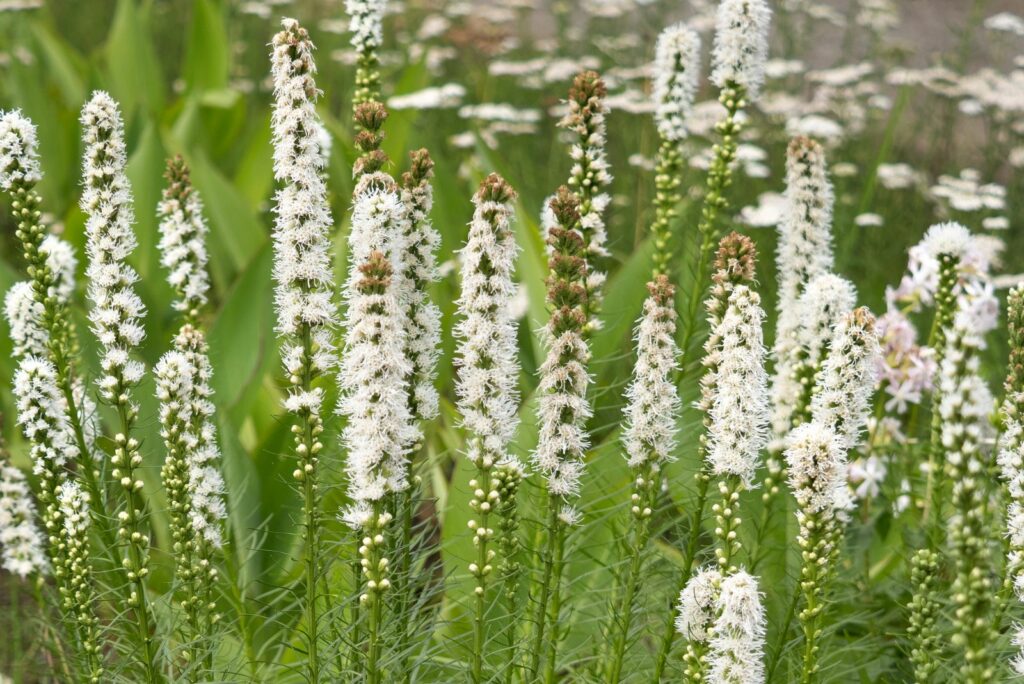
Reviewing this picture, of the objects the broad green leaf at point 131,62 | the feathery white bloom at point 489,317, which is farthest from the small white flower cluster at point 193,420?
the broad green leaf at point 131,62

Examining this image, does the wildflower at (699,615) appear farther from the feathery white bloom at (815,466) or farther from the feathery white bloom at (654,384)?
the feathery white bloom at (654,384)

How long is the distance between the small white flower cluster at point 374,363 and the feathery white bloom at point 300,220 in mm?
94

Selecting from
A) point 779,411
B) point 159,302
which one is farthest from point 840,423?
point 159,302

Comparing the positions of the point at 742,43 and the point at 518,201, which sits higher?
the point at 742,43

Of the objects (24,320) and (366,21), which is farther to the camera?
(366,21)

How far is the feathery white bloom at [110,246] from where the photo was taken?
8.60ft

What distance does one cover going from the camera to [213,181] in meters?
6.57

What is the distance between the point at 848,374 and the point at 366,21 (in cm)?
175

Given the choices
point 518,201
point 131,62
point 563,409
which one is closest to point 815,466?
point 563,409

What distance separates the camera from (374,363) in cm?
221

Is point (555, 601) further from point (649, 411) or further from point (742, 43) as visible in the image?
point (742, 43)

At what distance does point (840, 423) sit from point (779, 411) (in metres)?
0.67

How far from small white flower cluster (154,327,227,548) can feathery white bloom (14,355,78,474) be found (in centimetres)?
24

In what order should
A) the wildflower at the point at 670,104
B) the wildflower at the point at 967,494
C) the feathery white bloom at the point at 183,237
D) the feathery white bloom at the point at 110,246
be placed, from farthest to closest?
the wildflower at the point at 670,104 → the feathery white bloom at the point at 183,237 → the feathery white bloom at the point at 110,246 → the wildflower at the point at 967,494
